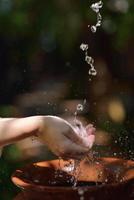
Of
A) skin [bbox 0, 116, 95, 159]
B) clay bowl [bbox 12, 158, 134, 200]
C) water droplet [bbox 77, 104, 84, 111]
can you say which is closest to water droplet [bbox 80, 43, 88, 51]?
water droplet [bbox 77, 104, 84, 111]

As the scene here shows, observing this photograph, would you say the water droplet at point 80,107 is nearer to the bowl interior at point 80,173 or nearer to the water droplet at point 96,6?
the water droplet at point 96,6

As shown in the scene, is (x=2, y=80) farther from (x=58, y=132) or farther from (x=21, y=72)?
(x=58, y=132)

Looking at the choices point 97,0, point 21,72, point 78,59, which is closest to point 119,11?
point 97,0

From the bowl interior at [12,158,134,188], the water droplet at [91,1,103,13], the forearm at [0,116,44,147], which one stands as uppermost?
the water droplet at [91,1,103,13]

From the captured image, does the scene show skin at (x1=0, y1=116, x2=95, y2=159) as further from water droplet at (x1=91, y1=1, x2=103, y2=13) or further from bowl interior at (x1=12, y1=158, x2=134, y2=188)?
water droplet at (x1=91, y1=1, x2=103, y2=13)

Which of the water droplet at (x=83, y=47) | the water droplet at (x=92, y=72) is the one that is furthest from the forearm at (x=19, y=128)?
the water droplet at (x=92, y=72)

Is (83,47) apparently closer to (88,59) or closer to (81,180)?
(88,59)
